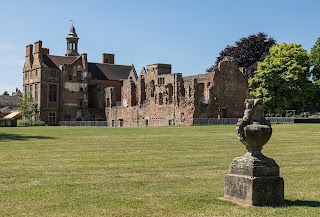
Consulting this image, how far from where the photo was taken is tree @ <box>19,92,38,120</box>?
7393 centimetres

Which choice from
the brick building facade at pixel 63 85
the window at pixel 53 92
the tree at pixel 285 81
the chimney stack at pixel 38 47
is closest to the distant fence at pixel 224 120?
the tree at pixel 285 81

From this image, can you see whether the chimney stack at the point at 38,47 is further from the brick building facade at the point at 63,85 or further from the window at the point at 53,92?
the window at the point at 53,92

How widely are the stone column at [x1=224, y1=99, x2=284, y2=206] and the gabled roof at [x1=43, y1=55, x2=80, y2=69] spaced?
7063cm

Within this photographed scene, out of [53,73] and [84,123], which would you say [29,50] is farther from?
[84,123]

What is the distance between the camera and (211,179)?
12188mm

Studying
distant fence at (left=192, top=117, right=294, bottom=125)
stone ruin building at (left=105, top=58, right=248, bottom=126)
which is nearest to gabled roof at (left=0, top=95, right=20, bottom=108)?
stone ruin building at (left=105, top=58, right=248, bottom=126)

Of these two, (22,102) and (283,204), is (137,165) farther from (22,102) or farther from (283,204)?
(22,102)

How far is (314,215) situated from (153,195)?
3324 mm

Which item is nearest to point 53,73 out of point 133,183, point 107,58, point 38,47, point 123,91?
point 38,47

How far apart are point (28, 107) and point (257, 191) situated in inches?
2736

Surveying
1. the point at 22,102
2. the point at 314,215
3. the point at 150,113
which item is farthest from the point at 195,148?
the point at 22,102

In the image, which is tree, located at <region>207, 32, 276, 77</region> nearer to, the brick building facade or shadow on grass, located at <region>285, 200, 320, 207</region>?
the brick building facade

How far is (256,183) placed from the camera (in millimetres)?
8820

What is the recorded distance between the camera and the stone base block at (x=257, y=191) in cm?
882
